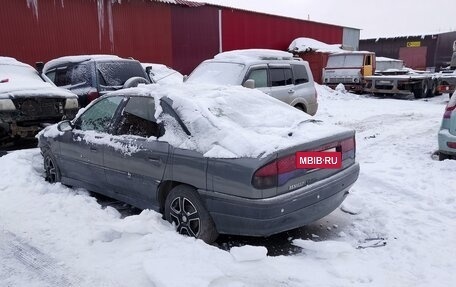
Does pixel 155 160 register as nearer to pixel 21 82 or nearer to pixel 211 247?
pixel 211 247

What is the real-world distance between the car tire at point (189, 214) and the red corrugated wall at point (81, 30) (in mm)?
11747

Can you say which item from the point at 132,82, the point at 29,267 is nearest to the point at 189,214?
the point at 29,267

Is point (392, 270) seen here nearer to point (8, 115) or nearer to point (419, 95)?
point (8, 115)

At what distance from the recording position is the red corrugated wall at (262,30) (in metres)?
20.3

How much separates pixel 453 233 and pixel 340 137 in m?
1.48

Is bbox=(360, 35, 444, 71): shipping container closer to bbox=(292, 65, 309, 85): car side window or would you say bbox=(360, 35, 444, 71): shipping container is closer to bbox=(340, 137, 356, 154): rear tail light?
bbox=(292, 65, 309, 85): car side window

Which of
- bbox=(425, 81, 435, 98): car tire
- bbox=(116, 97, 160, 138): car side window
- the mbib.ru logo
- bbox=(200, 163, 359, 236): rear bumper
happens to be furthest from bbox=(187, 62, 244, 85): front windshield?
bbox=(425, 81, 435, 98): car tire

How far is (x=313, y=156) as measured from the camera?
12.4 ft

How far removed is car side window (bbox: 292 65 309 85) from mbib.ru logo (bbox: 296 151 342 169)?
18.6ft

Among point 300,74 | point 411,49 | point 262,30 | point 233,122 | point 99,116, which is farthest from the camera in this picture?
point 411,49

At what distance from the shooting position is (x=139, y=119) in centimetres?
446

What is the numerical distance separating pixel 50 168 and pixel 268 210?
12.4 ft

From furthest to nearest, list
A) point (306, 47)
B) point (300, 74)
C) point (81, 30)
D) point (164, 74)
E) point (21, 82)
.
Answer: point (306, 47) → point (164, 74) → point (81, 30) → point (300, 74) → point (21, 82)

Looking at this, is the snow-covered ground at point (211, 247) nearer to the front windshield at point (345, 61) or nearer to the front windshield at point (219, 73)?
the front windshield at point (219, 73)
